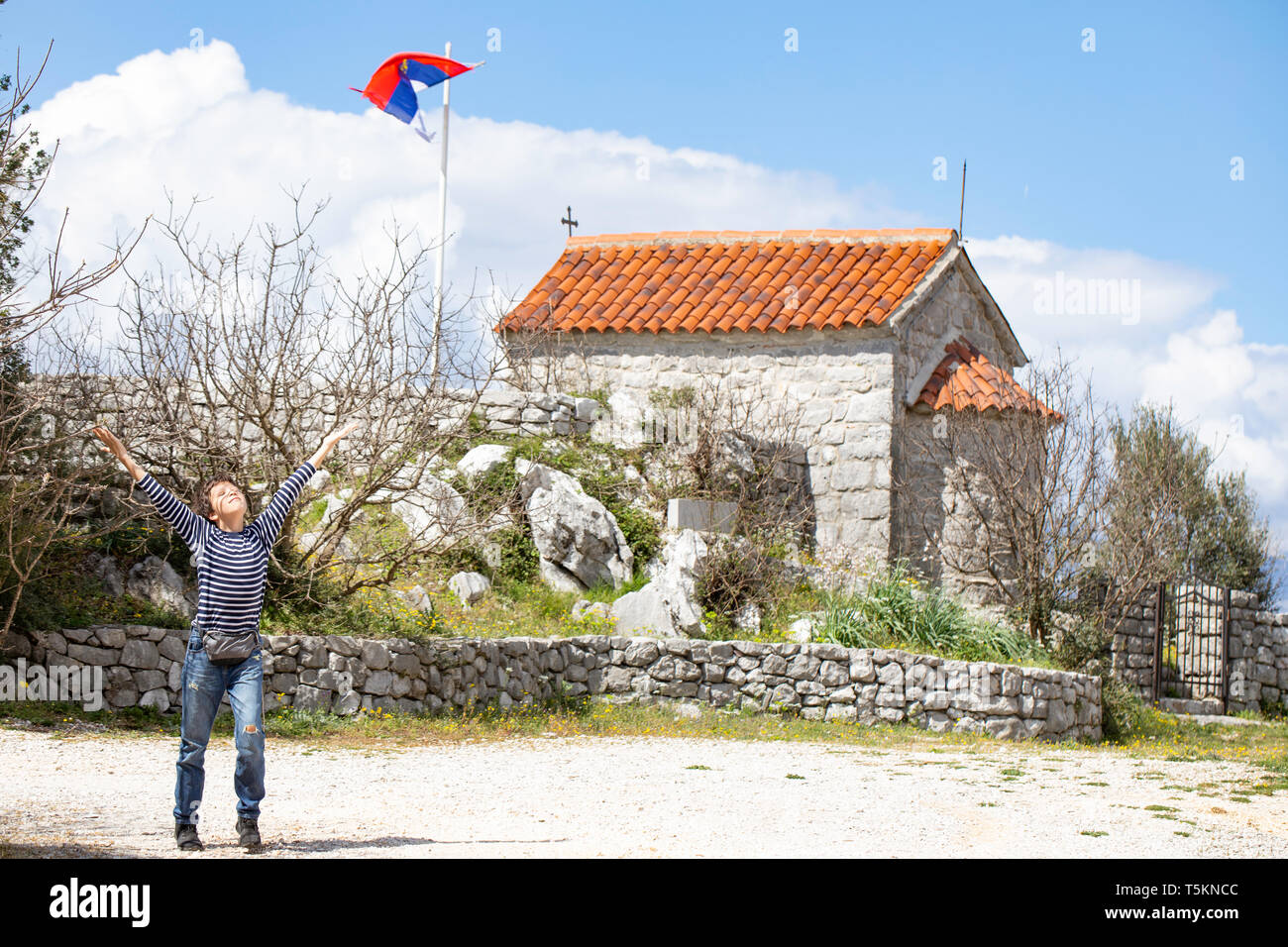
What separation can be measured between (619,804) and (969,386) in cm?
1094

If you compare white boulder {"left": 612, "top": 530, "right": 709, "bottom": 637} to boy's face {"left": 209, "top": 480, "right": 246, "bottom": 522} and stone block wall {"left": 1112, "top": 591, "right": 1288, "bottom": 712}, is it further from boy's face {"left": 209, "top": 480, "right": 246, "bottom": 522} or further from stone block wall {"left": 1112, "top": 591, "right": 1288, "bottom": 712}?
boy's face {"left": 209, "top": 480, "right": 246, "bottom": 522}

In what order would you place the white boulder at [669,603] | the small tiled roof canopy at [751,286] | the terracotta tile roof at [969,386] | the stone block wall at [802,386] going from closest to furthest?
the white boulder at [669,603], the terracotta tile roof at [969,386], the stone block wall at [802,386], the small tiled roof canopy at [751,286]

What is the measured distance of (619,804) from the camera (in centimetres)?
721

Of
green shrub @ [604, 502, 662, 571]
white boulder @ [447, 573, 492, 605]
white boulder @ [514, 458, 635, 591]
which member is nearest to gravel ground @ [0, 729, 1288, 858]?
white boulder @ [447, 573, 492, 605]

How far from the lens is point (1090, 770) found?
945cm

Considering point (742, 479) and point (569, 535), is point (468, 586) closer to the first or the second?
point (569, 535)

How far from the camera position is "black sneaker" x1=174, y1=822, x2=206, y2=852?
17.5 ft

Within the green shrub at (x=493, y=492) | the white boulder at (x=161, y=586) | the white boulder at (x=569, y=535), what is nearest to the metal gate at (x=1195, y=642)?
the white boulder at (x=569, y=535)

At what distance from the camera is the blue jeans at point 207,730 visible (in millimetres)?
5383

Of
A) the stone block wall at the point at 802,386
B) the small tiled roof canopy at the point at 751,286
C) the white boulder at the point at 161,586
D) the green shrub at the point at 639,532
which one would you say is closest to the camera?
the white boulder at the point at 161,586

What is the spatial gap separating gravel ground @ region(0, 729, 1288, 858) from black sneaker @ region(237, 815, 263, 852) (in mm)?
74

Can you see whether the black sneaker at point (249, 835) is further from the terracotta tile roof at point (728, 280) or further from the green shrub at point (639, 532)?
the terracotta tile roof at point (728, 280)

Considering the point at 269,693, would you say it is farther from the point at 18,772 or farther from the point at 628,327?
the point at 628,327
